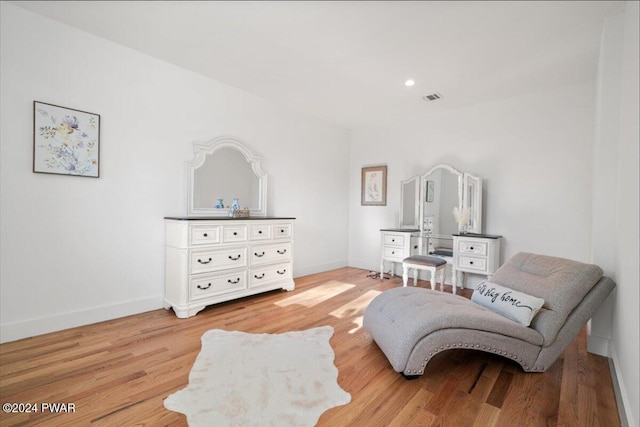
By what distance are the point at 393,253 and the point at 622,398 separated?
3016 mm

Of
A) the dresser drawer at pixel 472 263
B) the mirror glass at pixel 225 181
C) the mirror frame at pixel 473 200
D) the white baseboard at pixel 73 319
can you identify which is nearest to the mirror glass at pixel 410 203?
the mirror frame at pixel 473 200

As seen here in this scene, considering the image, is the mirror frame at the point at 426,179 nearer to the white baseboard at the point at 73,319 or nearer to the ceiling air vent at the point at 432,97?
the ceiling air vent at the point at 432,97

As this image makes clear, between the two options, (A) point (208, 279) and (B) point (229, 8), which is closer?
(B) point (229, 8)

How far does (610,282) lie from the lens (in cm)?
214

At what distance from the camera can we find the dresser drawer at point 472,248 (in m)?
3.83

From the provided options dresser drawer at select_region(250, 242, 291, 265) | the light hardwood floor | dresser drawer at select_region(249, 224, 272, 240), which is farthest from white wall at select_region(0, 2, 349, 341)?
dresser drawer at select_region(250, 242, 291, 265)

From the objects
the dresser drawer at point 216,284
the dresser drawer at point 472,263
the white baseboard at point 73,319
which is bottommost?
the white baseboard at point 73,319

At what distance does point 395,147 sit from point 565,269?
3.35m

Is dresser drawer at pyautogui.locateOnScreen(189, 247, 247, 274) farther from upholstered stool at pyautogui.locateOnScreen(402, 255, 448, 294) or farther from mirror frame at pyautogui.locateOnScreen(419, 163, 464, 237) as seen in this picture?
mirror frame at pyautogui.locateOnScreen(419, 163, 464, 237)

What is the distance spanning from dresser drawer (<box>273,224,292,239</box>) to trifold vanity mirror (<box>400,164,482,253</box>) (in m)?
1.94

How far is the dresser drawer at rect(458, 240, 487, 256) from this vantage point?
12.6 feet

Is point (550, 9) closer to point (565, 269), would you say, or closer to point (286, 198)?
point (565, 269)

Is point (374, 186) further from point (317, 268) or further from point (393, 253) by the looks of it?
point (317, 268)

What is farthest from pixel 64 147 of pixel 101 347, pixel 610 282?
pixel 610 282
